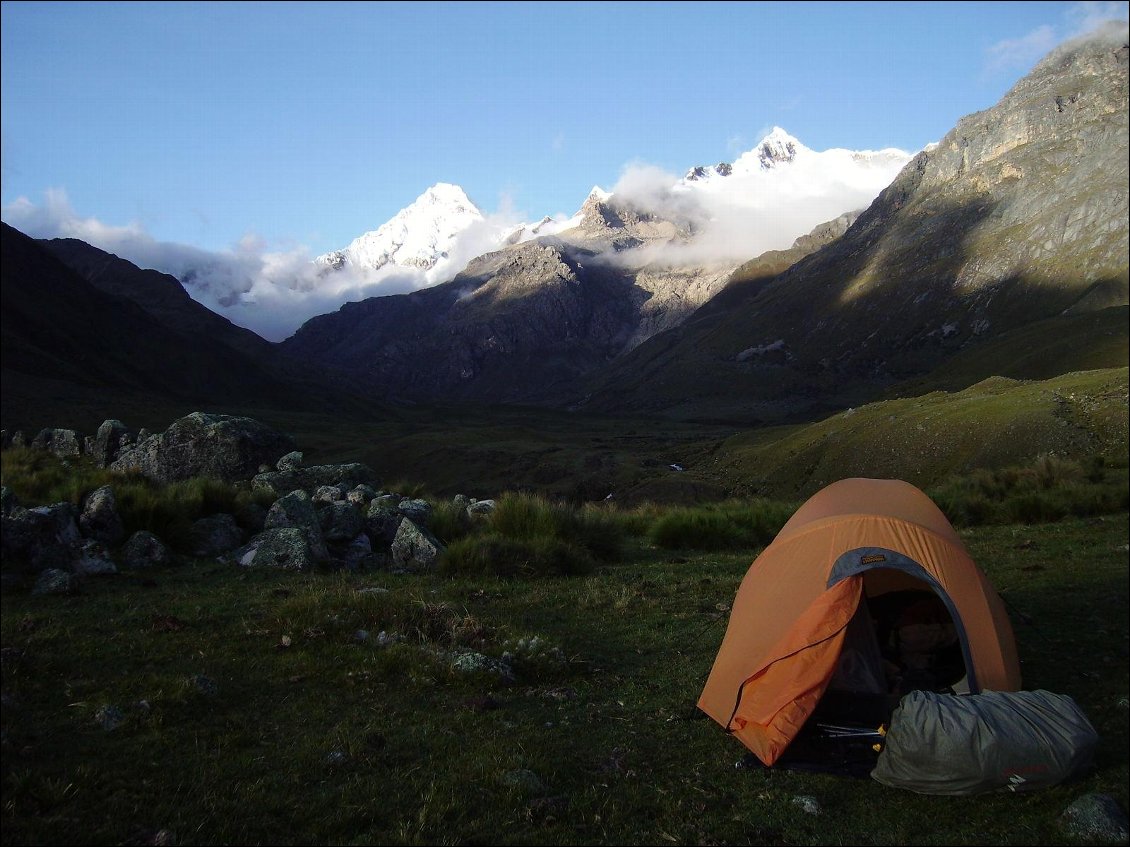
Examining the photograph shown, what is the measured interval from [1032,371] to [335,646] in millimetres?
72927

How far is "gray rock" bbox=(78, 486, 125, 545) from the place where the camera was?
489 inches

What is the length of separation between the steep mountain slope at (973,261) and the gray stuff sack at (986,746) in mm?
121487

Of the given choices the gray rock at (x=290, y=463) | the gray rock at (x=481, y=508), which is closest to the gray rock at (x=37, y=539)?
the gray rock at (x=481, y=508)

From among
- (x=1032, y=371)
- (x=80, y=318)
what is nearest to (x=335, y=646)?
(x=1032, y=371)

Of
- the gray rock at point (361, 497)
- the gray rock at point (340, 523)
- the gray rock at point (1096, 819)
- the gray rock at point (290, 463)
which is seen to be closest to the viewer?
the gray rock at point (1096, 819)

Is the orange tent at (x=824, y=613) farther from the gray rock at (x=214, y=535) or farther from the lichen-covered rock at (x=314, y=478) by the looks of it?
the lichen-covered rock at (x=314, y=478)

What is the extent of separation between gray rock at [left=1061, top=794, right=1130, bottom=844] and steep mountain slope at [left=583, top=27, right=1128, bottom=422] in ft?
400

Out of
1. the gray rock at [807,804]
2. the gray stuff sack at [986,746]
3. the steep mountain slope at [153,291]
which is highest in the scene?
the steep mountain slope at [153,291]

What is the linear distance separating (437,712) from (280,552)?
262 inches

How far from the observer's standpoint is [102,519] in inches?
495

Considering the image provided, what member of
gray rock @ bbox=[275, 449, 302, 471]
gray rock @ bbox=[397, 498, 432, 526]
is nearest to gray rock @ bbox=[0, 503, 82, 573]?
gray rock @ bbox=[397, 498, 432, 526]

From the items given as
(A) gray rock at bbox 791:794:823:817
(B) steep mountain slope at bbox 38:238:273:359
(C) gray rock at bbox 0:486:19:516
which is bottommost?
(A) gray rock at bbox 791:794:823:817

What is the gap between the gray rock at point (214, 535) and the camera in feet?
44.0

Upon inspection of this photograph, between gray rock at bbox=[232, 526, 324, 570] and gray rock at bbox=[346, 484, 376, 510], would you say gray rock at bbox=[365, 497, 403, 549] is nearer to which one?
gray rock at bbox=[232, 526, 324, 570]
